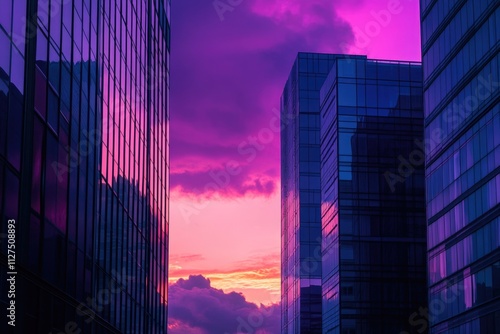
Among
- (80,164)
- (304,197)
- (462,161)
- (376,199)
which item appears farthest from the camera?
(304,197)

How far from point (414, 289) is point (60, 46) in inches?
2896

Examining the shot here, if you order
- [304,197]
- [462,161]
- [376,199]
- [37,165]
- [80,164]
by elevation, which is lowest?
[37,165]

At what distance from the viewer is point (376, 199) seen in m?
104

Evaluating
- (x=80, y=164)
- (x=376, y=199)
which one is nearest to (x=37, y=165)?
(x=80, y=164)

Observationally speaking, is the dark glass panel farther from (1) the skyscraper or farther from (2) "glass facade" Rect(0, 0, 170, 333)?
(1) the skyscraper

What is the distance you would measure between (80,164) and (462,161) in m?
35.2

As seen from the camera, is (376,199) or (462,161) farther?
(376,199)

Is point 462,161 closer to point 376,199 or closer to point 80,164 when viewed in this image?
point 80,164

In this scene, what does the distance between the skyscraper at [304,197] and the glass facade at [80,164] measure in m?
73.7

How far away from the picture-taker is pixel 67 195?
37312mm

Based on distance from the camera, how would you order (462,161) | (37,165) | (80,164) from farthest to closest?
(462,161), (80,164), (37,165)

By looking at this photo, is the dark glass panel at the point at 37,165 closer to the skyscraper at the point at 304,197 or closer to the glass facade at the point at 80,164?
the glass facade at the point at 80,164

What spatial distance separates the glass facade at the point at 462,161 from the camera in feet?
197

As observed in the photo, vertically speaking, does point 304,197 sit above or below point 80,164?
above
